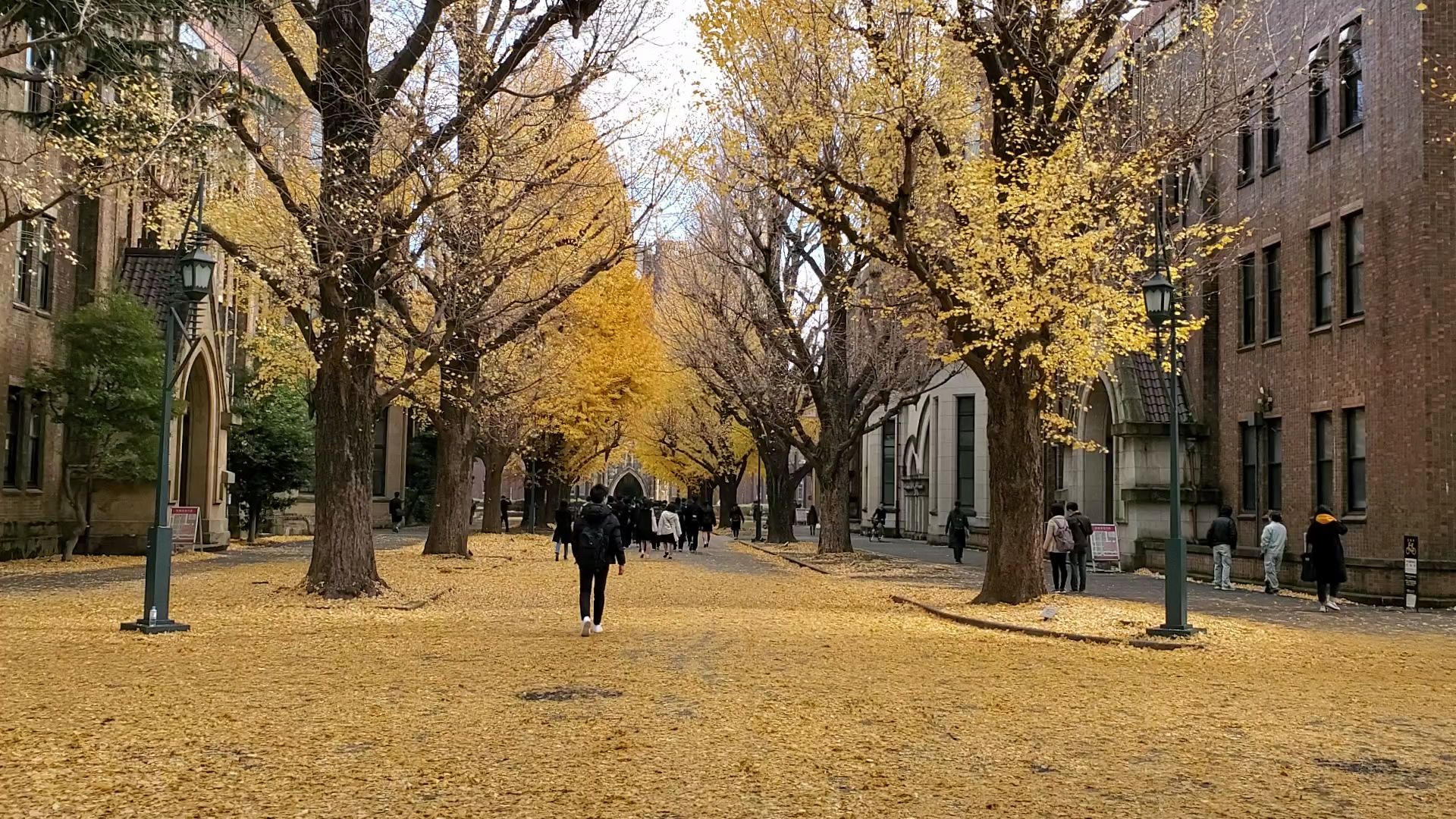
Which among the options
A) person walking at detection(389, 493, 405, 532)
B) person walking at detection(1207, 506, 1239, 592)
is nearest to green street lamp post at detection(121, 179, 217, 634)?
person walking at detection(1207, 506, 1239, 592)

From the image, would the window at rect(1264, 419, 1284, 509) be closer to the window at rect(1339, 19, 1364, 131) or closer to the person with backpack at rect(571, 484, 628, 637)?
the window at rect(1339, 19, 1364, 131)

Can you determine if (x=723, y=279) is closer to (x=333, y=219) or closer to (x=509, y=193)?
(x=509, y=193)

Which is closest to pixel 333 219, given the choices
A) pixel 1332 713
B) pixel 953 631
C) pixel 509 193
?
pixel 509 193

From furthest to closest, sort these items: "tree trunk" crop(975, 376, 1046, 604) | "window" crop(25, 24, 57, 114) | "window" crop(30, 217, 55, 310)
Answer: "window" crop(30, 217, 55, 310)
"window" crop(25, 24, 57, 114)
"tree trunk" crop(975, 376, 1046, 604)

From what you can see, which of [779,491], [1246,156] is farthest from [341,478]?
[779,491]

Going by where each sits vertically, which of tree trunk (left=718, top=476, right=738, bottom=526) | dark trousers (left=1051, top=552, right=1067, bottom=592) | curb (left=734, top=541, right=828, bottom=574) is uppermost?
tree trunk (left=718, top=476, right=738, bottom=526)

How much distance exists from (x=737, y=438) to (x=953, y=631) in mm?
43083

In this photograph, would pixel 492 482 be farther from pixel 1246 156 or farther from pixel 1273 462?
pixel 1246 156

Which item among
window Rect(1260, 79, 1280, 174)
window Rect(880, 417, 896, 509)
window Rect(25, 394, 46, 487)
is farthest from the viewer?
window Rect(880, 417, 896, 509)

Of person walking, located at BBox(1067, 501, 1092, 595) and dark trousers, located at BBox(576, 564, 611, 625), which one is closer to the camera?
dark trousers, located at BBox(576, 564, 611, 625)

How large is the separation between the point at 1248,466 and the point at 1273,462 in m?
1.27

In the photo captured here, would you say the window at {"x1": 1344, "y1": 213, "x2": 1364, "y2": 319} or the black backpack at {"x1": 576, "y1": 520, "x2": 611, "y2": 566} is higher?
the window at {"x1": 1344, "y1": 213, "x2": 1364, "y2": 319}

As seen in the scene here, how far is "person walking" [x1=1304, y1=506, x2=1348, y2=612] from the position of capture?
18.8m

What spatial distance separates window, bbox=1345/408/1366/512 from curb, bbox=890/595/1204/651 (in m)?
9.45
